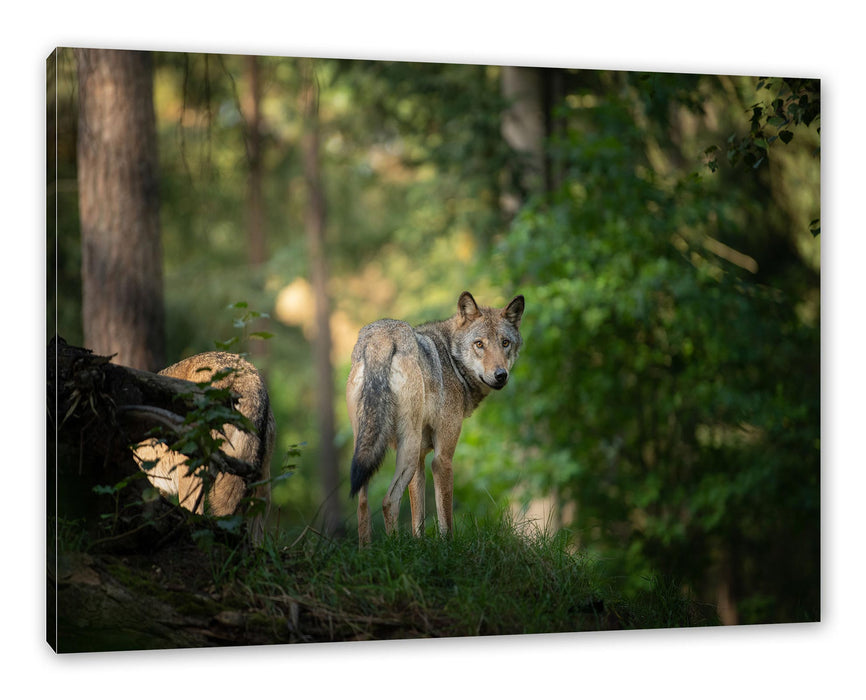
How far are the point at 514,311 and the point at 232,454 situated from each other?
188 centimetres

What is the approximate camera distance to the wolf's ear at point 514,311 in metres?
5.83

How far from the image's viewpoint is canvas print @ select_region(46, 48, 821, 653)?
475 cm

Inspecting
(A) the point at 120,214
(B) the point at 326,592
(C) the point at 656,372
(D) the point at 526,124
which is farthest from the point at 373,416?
(D) the point at 526,124

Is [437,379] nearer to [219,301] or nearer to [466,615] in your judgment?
[466,615]

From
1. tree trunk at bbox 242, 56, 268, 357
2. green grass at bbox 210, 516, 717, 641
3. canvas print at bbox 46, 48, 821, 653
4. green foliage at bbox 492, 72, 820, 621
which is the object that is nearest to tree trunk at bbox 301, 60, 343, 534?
canvas print at bbox 46, 48, 821, 653

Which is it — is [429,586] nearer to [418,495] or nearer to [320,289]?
[418,495]

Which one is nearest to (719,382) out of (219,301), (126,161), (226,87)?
(226,87)

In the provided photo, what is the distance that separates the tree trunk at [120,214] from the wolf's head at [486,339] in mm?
1889

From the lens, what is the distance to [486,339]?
5793 mm

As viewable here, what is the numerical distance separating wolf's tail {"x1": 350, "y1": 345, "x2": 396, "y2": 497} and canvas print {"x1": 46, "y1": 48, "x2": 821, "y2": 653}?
19mm

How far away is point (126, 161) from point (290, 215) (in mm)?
8294

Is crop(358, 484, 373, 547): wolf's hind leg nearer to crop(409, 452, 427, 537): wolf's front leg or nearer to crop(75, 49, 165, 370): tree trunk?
crop(409, 452, 427, 537): wolf's front leg

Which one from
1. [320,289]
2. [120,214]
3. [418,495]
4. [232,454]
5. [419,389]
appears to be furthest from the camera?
[320,289]

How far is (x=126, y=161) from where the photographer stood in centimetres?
603
